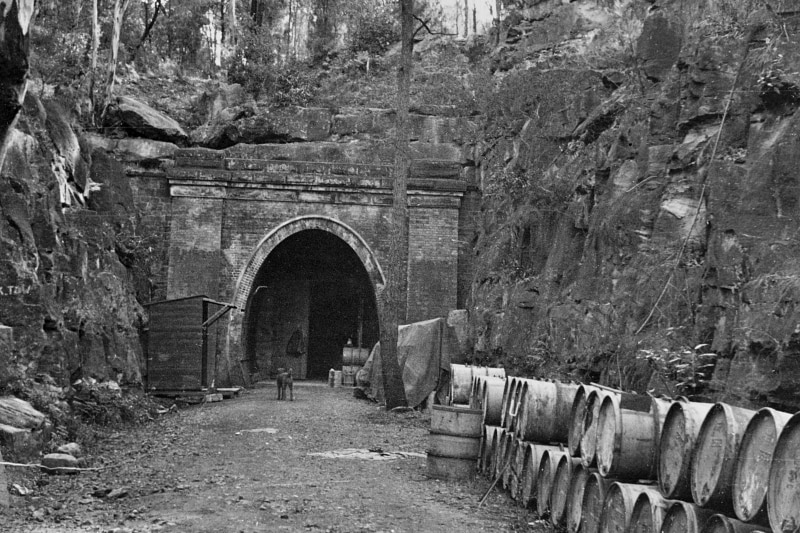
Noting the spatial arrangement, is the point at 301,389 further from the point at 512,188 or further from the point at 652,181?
the point at 652,181

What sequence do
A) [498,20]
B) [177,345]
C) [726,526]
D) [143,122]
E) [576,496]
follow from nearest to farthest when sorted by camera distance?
[726,526] < [576,496] < [177,345] < [143,122] < [498,20]

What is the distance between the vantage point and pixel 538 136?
14906 mm

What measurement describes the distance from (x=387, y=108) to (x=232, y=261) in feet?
18.6

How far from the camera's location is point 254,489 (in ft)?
25.2

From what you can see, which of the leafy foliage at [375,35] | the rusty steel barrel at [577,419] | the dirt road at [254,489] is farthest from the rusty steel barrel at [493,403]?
the leafy foliage at [375,35]

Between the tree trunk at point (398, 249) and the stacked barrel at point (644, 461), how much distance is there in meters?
6.52

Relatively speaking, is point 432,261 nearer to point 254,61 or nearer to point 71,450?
point 254,61

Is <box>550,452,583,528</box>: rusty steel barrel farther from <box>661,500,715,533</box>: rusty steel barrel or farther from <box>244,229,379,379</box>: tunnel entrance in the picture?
<box>244,229,379,379</box>: tunnel entrance

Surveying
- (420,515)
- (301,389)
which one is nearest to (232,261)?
(301,389)

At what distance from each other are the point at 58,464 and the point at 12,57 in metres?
4.45

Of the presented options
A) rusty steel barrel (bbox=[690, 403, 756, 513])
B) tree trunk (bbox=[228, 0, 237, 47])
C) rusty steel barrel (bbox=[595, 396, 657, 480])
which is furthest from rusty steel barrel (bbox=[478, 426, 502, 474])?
tree trunk (bbox=[228, 0, 237, 47])

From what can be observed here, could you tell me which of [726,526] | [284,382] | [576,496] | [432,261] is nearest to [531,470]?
[576,496]

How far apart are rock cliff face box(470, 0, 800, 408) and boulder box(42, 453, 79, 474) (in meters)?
5.22

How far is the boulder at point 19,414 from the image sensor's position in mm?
8219
